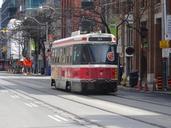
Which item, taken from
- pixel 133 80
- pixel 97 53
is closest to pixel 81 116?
pixel 97 53

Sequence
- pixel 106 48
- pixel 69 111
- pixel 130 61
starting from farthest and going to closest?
pixel 130 61 → pixel 106 48 → pixel 69 111

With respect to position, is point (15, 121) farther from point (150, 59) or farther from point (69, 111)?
point (150, 59)

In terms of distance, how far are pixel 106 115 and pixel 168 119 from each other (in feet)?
7.95

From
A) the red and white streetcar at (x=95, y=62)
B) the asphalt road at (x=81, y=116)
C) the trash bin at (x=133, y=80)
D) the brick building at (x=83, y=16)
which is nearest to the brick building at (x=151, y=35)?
the brick building at (x=83, y=16)

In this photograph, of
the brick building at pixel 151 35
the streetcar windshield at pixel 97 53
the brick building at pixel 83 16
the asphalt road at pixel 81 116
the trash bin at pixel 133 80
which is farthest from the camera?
the brick building at pixel 83 16

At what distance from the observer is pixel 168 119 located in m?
20.0

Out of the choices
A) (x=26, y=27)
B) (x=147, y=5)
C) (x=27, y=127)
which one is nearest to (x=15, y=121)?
(x=27, y=127)

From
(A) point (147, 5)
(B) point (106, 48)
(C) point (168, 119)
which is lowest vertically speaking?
(C) point (168, 119)

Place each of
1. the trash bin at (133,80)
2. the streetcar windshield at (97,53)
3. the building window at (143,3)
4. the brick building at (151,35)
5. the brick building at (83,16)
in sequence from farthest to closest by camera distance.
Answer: the brick building at (83,16), the building window at (143,3), the brick building at (151,35), the trash bin at (133,80), the streetcar windshield at (97,53)

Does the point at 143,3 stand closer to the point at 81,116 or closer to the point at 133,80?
the point at 133,80

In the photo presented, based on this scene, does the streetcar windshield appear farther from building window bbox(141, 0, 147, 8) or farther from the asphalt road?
building window bbox(141, 0, 147, 8)

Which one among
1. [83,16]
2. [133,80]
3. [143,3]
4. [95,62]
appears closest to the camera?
[95,62]

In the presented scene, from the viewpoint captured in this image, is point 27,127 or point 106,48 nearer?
point 27,127

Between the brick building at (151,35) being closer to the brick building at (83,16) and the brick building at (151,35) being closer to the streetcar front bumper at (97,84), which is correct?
the brick building at (83,16)
